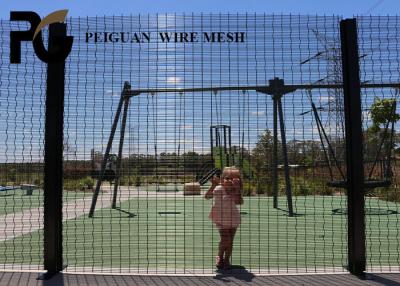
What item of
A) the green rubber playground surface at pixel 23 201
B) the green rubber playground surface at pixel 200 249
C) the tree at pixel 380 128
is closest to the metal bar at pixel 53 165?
the green rubber playground surface at pixel 200 249

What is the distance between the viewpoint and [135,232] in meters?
8.70

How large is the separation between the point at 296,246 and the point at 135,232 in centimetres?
300

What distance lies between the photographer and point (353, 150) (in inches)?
218

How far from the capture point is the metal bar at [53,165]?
549cm

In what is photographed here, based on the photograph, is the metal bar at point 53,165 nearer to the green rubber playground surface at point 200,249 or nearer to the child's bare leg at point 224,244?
the green rubber playground surface at point 200,249

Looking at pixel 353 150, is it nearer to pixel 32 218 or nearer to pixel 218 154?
pixel 218 154

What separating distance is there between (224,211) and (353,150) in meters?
1.66

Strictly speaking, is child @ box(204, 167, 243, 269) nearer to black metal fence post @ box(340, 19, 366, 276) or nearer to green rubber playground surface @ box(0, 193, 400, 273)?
green rubber playground surface @ box(0, 193, 400, 273)

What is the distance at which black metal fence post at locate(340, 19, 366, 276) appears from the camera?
18.1 ft

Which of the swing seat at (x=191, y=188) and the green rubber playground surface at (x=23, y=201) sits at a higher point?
the swing seat at (x=191, y=188)

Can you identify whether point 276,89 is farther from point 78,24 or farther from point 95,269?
point 95,269

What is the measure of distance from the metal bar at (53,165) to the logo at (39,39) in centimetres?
7

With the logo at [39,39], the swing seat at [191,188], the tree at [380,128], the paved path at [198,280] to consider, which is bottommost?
the paved path at [198,280]

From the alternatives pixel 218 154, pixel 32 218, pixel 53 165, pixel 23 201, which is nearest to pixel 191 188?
pixel 218 154
